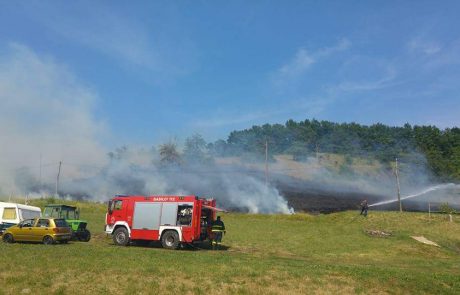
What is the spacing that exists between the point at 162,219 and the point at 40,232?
7700mm

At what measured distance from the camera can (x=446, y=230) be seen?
3816cm

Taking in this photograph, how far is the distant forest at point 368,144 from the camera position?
104 metres

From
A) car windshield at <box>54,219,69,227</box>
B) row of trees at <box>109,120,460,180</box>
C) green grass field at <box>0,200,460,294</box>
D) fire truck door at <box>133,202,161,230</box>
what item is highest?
row of trees at <box>109,120,460,180</box>

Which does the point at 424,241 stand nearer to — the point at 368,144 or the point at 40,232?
the point at 40,232

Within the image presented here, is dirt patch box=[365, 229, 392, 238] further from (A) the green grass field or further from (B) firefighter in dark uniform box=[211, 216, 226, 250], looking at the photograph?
(B) firefighter in dark uniform box=[211, 216, 226, 250]

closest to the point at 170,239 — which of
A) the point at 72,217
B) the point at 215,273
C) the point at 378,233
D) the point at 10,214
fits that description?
the point at 72,217

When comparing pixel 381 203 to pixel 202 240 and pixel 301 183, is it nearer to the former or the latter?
pixel 301 183

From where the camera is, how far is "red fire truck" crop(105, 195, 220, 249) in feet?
89.5

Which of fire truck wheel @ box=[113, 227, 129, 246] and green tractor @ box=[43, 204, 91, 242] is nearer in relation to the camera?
fire truck wheel @ box=[113, 227, 129, 246]

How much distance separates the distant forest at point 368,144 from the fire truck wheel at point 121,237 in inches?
2967

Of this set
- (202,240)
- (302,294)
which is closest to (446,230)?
(202,240)

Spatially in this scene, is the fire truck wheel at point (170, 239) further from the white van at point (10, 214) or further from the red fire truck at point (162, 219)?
the white van at point (10, 214)

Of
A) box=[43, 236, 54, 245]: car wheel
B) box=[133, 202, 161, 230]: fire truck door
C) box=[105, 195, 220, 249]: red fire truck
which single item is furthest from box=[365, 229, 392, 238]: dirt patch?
box=[43, 236, 54, 245]: car wheel

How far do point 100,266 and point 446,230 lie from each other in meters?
32.4
